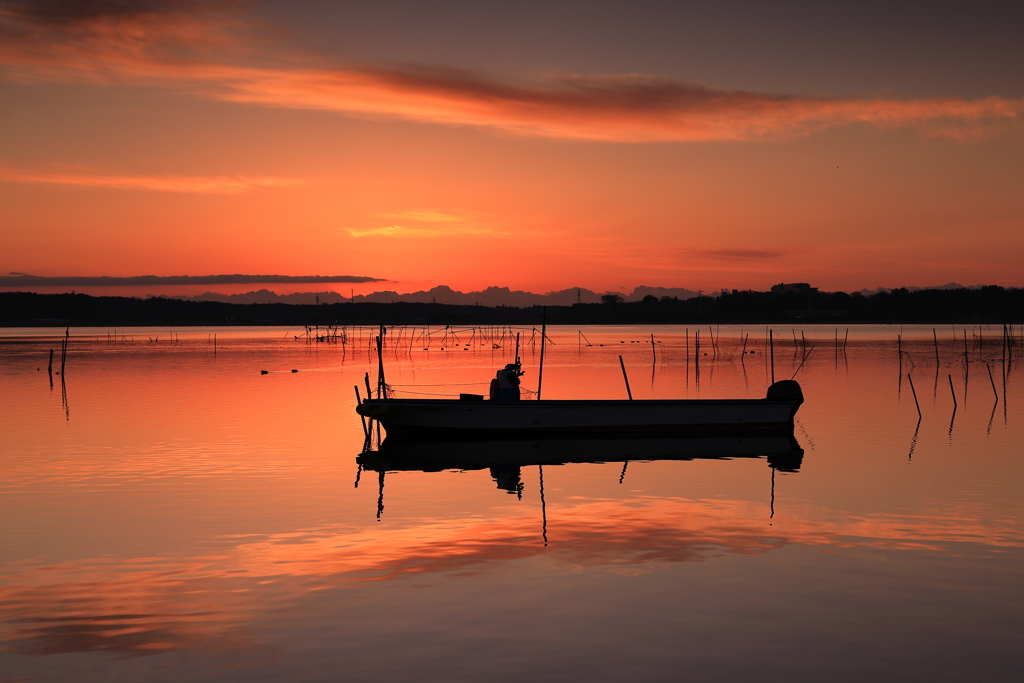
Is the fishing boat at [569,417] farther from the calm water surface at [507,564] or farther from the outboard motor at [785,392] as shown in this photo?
the calm water surface at [507,564]

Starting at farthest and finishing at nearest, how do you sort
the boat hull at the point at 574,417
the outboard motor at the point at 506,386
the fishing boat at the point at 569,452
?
the outboard motor at the point at 506,386 < the boat hull at the point at 574,417 < the fishing boat at the point at 569,452

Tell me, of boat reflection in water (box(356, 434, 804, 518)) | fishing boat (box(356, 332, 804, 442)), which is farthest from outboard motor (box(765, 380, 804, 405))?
boat reflection in water (box(356, 434, 804, 518))

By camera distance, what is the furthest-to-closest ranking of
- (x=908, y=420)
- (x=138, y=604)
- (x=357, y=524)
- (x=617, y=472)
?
1. (x=908, y=420)
2. (x=617, y=472)
3. (x=357, y=524)
4. (x=138, y=604)

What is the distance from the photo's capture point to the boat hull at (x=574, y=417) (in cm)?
3173

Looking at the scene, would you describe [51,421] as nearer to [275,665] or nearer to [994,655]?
[275,665]

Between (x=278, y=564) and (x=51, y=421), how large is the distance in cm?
2818

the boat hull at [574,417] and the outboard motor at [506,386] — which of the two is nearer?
the boat hull at [574,417]

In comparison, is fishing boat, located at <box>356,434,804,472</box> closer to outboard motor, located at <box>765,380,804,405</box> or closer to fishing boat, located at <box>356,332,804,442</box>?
fishing boat, located at <box>356,332,804,442</box>

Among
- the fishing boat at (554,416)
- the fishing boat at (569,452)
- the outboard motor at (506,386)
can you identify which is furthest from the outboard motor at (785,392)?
the outboard motor at (506,386)

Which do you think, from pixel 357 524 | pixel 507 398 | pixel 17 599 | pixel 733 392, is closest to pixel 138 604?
pixel 17 599

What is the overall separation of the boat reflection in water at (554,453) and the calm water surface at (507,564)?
0.63 m

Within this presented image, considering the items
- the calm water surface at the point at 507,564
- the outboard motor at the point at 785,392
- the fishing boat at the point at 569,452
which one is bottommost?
the fishing boat at the point at 569,452

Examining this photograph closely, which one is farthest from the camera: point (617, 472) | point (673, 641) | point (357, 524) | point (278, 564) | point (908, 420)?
point (908, 420)

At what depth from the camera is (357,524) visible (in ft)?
60.3
